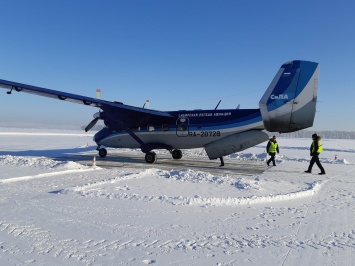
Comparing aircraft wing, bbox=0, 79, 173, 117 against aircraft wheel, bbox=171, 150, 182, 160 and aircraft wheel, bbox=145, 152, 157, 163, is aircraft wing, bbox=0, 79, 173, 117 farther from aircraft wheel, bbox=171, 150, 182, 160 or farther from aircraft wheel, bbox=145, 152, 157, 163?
aircraft wheel, bbox=171, 150, 182, 160

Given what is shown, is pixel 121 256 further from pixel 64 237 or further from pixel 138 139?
pixel 138 139

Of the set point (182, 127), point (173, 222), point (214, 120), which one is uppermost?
point (214, 120)

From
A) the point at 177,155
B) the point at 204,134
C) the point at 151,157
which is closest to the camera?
the point at 204,134

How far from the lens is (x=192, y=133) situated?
16.3 m

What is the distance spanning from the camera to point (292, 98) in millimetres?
13102

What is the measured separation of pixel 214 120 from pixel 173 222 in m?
10.6

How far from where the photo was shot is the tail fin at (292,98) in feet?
42.4

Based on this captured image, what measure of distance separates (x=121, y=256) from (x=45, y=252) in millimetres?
1145

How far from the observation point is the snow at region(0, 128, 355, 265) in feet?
13.7

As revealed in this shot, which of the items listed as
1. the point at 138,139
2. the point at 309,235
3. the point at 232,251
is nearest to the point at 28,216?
the point at 232,251

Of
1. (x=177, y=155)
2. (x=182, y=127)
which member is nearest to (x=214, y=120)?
(x=182, y=127)

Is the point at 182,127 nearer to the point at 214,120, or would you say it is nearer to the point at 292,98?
the point at 214,120

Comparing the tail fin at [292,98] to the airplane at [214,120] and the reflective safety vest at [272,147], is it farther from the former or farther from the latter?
the reflective safety vest at [272,147]

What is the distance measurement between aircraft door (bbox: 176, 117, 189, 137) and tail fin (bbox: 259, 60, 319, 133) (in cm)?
471
